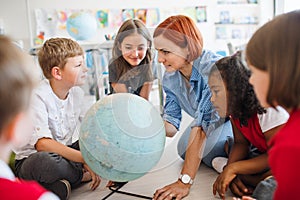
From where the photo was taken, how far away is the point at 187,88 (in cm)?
154

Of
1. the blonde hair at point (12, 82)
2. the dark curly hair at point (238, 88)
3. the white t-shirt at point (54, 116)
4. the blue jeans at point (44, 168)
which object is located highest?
the blonde hair at point (12, 82)

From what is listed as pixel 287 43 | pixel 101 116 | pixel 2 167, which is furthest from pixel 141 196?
pixel 287 43

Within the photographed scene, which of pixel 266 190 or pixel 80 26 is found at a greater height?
pixel 80 26

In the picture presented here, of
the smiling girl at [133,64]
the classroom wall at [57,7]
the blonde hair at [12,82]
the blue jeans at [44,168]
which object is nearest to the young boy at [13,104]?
the blonde hair at [12,82]

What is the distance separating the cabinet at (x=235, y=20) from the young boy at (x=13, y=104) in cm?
470

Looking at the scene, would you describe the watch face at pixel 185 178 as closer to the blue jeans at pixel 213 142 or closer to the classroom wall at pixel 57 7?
the blue jeans at pixel 213 142

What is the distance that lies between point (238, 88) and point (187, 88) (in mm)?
229

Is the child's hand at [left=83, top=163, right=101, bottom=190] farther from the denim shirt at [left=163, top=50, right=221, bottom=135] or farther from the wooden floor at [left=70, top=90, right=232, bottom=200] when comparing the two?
the denim shirt at [left=163, top=50, right=221, bottom=135]

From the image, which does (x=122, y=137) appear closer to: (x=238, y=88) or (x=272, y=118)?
(x=238, y=88)

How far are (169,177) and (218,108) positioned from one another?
0.51 metres

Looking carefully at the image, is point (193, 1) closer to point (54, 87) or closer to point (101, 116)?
point (54, 87)

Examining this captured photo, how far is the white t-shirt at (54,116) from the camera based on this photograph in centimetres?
155

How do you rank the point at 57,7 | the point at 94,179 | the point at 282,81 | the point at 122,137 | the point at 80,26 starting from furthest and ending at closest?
the point at 57,7 → the point at 80,26 → the point at 94,179 → the point at 122,137 → the point at 282,81

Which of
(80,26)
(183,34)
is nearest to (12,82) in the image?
(183,34)
